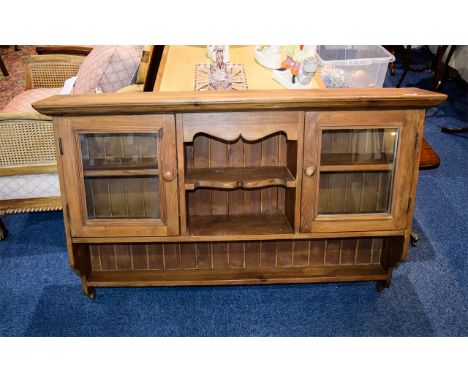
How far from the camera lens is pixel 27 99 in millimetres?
3705

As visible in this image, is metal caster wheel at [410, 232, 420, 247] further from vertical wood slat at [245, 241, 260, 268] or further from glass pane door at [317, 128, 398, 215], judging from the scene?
vertical wood slat at [245, 241, 260, 268]

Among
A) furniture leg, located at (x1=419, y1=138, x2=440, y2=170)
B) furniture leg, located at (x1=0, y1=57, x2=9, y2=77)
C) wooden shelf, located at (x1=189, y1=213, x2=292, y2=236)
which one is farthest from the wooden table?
furniture leg, located at (x1=0, y1=57, x2=9, y2=77)

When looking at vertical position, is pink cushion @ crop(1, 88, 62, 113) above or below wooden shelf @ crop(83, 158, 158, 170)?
below

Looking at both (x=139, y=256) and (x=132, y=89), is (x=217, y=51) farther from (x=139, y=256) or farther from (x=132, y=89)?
(x=139, y=256)

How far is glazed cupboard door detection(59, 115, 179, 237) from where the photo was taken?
2275 millimetres

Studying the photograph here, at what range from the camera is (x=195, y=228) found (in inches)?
101

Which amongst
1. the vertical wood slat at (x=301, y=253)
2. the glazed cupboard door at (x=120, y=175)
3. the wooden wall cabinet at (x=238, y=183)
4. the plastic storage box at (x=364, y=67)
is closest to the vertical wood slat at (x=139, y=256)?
the wooden wall cabinet at (x=238, y=183)

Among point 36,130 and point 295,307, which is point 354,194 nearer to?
point 295,307

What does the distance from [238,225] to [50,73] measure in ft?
6.78

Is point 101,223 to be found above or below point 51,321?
above

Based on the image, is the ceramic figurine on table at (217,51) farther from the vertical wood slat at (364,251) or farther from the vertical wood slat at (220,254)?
the vertical wood slat at (364,251)

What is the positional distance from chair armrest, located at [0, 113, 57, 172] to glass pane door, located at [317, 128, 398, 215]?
1.50 m

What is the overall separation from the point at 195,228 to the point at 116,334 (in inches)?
22.9

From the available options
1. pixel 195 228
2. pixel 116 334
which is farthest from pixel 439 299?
pixel 116 334
